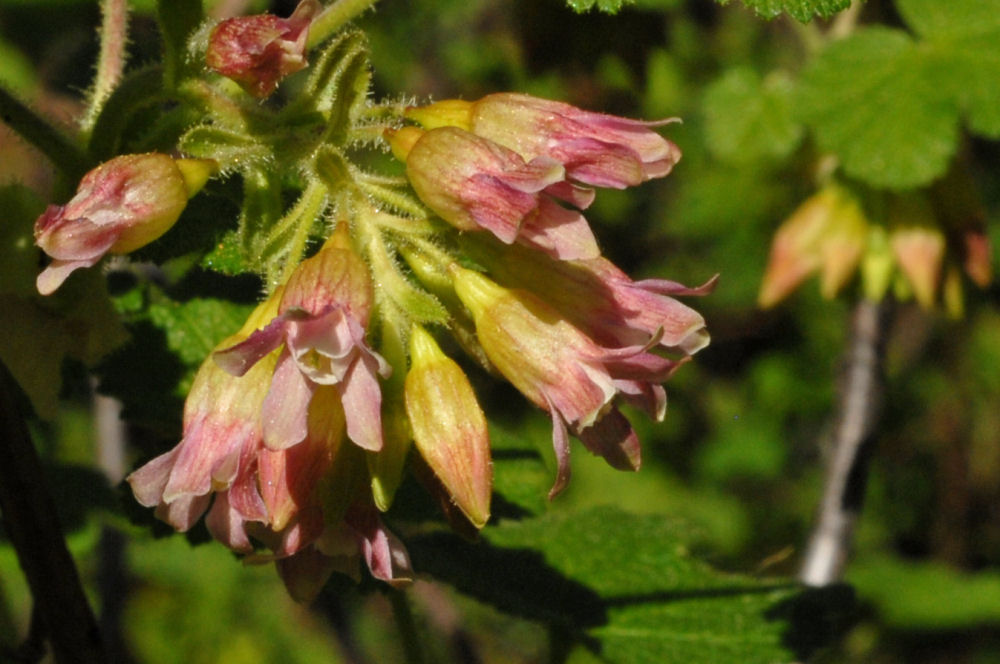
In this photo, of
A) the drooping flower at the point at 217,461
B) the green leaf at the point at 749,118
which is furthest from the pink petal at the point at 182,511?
the green leaf at the point at 749,118

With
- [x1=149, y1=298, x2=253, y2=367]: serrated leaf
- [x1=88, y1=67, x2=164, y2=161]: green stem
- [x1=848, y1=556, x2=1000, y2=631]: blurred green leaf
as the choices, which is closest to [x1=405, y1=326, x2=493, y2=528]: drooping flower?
[x1=88, y1=67, x2=164, y2=161]: green stem

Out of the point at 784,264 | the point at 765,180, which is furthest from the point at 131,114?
the point at 765,180

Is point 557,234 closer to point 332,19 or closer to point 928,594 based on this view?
point 332,19

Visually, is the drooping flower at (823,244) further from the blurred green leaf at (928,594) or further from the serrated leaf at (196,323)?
the blurred green leaf at (928,594)

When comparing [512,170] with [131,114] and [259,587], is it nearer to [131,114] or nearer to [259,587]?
[131,114]

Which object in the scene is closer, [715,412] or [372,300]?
[372,300]

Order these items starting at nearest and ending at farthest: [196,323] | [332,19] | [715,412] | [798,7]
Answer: [798,7] → [332,19] → [196,323] → [715,412]

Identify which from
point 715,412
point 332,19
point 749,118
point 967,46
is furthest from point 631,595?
point 715,412
